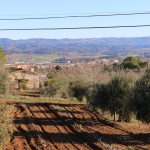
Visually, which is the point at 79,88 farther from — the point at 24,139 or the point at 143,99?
the point at 24,139

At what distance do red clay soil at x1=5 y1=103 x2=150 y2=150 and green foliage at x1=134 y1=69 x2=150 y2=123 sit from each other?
1.32 metres

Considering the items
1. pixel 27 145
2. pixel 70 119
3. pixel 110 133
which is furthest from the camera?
pixel 70 119

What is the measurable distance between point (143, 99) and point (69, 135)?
5.14 metres

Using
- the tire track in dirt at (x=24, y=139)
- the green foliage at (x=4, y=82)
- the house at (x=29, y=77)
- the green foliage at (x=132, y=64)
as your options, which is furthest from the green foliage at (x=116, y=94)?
the house at (x=29, y=77)

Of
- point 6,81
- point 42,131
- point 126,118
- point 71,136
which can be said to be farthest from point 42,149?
point 6,81

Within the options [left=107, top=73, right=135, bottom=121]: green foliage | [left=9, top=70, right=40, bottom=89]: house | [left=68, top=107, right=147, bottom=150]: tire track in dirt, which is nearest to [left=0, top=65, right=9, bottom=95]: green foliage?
[left=107, top=73, right=135, bottom=121]: green foliage

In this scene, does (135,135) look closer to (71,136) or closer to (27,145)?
(71,136)

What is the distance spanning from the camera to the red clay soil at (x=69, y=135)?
23.4 meters

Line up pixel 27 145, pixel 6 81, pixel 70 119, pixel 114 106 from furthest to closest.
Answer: pixel 6 81
pixel 114 106
pixel 70 119
pixel 27 145

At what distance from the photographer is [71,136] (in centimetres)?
2750

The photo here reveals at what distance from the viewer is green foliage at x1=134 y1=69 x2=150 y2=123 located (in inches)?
1123

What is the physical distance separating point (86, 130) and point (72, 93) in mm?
36015

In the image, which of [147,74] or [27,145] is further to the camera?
[147,74]

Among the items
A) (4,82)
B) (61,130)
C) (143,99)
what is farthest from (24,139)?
(4,82)
